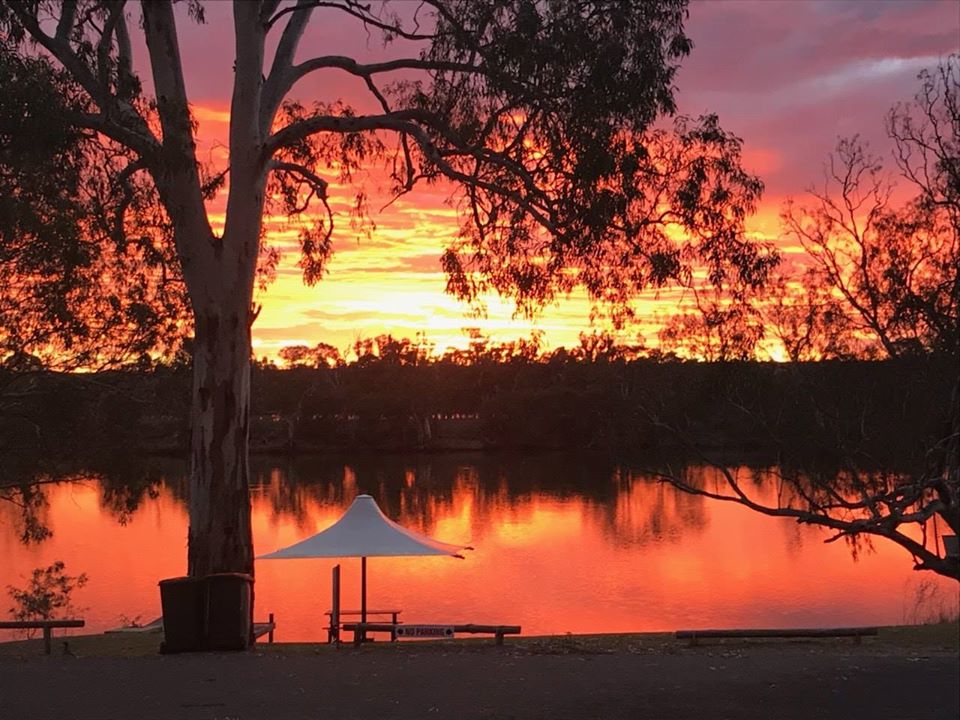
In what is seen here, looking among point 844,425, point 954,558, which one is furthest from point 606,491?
point 954,558

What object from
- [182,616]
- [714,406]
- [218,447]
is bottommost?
[182,616]

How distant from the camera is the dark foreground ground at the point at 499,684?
6469mm

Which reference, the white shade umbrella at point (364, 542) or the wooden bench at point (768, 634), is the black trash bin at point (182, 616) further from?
the wooden bench at point (768, 634)

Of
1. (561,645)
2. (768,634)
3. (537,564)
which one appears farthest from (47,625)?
(537,564)

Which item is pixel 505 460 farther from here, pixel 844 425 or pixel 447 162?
pixel 447 162

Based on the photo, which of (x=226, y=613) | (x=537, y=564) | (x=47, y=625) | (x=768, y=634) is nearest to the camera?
(x=226, y=613)

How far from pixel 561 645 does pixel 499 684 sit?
73.3 inches

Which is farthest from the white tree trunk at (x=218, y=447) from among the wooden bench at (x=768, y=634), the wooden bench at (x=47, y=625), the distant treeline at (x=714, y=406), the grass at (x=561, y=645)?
the wooden bench at (x=768, y=634)

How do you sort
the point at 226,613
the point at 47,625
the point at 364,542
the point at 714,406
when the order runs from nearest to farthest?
the point at 226,613 < the point at 47,625 < the point at 364,542 < the point at 714,406

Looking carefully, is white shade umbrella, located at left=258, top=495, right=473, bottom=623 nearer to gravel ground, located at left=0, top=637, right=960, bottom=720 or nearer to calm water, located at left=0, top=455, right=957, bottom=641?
gravel ground, located at left=0, top=637, right=960, bottom=720

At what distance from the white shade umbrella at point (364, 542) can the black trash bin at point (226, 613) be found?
2698 millimetres

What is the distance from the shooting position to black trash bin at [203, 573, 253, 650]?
890cm

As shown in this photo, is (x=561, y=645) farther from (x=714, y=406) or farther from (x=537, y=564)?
(x=537, y=564)

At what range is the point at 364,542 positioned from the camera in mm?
12094
